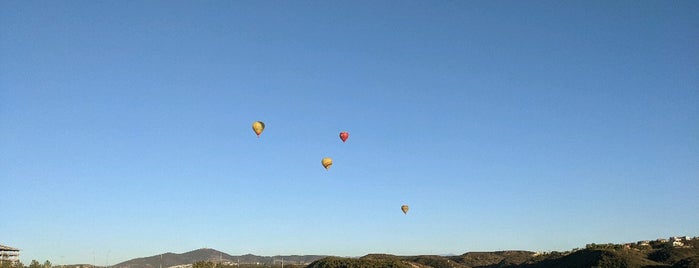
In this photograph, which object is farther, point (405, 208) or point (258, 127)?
point (405, 208)

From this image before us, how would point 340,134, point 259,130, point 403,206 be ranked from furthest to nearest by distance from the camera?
1. point 403,206
2. point 340,134
3. point 259,130

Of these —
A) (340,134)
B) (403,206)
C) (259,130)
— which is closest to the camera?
(259,130)

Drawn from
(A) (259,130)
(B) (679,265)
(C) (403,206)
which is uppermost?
(A) (259,130)

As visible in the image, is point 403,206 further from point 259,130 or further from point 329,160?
point 259,130

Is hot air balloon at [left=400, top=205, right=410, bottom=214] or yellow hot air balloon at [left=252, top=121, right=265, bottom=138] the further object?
hot air balloon at [left=400, top=205, right=410, bottom=214]

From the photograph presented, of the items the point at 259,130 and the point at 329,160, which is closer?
the point at 259,130

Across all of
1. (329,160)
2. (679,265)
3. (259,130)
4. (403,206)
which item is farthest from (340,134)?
(679,265)

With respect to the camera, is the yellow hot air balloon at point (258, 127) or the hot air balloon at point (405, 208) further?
the hot air balloon at point (405, 208)

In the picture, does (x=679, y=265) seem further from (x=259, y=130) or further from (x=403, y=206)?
(x=259, y=130)

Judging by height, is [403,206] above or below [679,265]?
above
